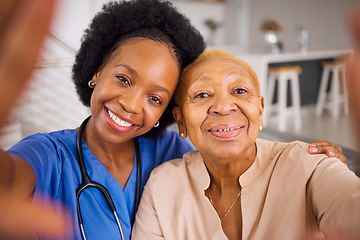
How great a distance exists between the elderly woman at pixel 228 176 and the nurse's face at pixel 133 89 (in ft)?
0.40

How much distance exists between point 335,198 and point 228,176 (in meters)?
0.45

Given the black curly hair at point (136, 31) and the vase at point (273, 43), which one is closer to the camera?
the black curly hair at point (136, 31)

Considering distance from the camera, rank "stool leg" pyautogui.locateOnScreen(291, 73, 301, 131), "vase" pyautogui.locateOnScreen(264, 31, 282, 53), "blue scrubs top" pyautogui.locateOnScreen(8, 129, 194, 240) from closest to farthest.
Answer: "blue scrubs top" pyautogui.locateOnScreen(8, 129, 194, 240) → "stool leg" pyautogui.locateOnScreen(291, 73, 301, 131) → "vase" pyautogui.locateOnScreen(264, 31, 282, 53)

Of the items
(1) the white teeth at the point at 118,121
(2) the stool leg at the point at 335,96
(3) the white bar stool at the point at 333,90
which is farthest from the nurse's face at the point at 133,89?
(2) the stool leg at the point at 335,96

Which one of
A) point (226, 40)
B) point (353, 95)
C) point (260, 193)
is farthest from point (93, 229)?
point (226, 40)

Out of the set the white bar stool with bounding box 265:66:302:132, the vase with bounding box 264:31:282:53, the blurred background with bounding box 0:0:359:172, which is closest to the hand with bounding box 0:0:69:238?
the blurred background with bounding box 0:0:359:172

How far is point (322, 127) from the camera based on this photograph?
5.38 metres

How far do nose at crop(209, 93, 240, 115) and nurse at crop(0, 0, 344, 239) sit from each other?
0.18m

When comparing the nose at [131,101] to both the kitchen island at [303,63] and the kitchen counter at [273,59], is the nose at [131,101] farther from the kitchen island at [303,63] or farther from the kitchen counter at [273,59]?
the kitchen island at [303,63]

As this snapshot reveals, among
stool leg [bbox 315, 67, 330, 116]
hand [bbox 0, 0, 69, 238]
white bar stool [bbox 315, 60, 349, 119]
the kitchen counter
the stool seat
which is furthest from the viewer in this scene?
stool leg [bbox 315, 67, 330, 116]

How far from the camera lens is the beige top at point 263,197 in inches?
35.7

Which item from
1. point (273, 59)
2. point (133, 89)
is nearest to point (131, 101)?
point (133, 89)

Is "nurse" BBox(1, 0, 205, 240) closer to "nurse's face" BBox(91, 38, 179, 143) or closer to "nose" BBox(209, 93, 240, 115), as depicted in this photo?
"nurse's face" BBox(91, 38, 179, 143)

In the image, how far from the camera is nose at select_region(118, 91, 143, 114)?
1.11 meters
